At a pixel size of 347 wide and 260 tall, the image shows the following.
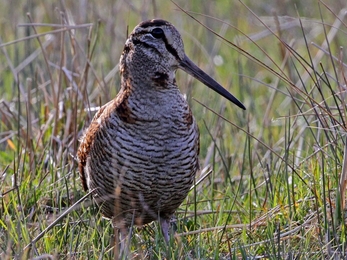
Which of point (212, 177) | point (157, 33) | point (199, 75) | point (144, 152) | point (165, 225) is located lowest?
point (165, 225)

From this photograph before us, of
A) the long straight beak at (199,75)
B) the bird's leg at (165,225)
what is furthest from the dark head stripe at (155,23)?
the bird's leg at (165,225)

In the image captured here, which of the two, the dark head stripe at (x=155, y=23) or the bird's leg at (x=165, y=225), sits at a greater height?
the dark head stripe at (x=155, y=23)

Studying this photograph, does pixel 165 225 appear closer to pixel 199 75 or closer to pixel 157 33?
pixel 199 75

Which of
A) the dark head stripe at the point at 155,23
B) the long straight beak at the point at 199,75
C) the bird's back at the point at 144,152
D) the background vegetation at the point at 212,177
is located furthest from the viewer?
the long straight beak at the point at 199,75

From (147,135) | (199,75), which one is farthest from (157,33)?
(147,135)

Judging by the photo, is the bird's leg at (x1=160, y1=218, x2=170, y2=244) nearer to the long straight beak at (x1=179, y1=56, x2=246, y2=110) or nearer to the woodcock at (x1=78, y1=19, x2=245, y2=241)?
the woodcock at (x1=78, y1=19, x2=245, y2=241)

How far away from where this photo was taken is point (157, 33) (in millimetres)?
4320

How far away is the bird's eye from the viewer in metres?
4.31

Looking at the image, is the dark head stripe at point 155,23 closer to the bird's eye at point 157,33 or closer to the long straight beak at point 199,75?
the bird's eye at point 157,33

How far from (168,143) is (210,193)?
117cm

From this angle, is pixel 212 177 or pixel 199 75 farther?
pixel 212 177

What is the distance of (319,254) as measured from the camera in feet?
13.1

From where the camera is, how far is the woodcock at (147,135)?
4223mm

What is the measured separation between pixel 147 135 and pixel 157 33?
56 centimetres
